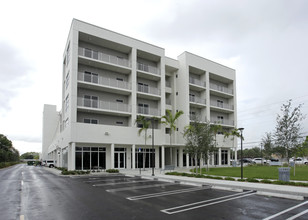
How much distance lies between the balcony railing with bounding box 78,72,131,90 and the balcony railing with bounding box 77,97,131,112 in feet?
8.12

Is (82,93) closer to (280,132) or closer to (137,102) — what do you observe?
(137,102)

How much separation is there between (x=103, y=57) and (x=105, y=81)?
3344mm

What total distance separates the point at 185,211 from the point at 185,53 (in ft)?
111

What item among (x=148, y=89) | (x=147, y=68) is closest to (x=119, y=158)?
(x=148, y=89)

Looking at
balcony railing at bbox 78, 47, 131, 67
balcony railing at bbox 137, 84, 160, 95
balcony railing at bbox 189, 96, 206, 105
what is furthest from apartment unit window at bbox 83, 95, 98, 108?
balcony railing at bbox 189, 96, 206, 105

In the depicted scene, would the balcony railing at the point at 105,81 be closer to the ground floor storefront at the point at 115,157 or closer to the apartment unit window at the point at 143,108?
the apartment unit window at the point at 143,108

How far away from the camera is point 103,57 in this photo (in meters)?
32.3

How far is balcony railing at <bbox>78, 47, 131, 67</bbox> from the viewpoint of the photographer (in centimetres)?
3071

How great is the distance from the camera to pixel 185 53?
131ft

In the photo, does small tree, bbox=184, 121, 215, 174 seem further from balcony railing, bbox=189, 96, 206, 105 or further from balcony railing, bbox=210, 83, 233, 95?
balcony railing, bbox=210, 83, 233, 95

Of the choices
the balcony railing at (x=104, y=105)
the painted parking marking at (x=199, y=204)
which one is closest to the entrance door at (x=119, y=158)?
the balcony railing at (x=104, y=105)

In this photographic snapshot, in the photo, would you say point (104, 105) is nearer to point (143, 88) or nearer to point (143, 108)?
point (143, 108)

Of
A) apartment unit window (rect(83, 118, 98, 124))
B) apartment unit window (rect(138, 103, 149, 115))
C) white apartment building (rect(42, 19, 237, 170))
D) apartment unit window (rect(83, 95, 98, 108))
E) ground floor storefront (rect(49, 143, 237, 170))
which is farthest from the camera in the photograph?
apartment unit window (rect(138, 103, 149, 115))

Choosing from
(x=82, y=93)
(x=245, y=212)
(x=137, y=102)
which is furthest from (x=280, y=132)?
(x=82, y=93)
